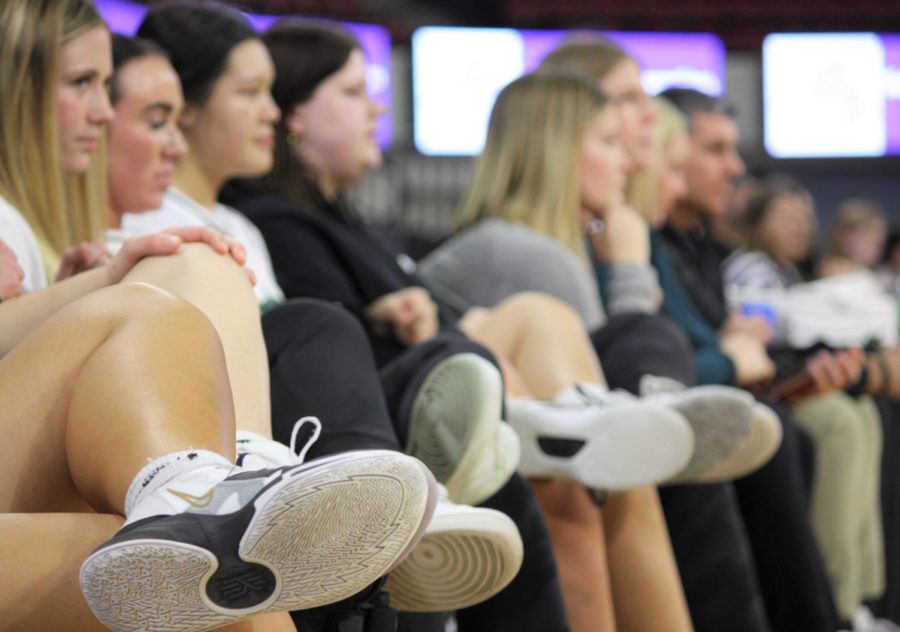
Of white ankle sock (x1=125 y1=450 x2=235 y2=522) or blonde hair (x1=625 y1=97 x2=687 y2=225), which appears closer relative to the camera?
white ankle sock (x1=125 y1=450 x2=235 y2=522)

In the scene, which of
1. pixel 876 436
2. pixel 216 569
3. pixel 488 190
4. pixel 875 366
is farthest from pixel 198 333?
pixel 876 436

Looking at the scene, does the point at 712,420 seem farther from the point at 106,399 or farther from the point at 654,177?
the point at 654,177

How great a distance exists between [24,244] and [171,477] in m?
0.67

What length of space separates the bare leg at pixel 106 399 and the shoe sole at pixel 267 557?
11 cm

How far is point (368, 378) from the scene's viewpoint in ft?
4.30

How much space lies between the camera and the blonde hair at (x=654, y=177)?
302 centimetres

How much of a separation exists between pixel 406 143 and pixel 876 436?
3666 mm

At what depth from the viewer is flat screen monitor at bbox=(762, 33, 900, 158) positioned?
6.99m

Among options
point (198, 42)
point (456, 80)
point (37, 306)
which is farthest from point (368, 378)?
point (456, 80)

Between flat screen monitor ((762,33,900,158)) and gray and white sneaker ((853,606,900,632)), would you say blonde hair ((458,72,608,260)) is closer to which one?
gray and white sneaker ((853,606,900,632))

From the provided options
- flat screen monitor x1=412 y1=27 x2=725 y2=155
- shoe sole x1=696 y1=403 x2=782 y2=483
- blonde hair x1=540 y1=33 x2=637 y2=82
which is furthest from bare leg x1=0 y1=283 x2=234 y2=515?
flat screen monitor x1=412 y1=27 x2=725 y2=155

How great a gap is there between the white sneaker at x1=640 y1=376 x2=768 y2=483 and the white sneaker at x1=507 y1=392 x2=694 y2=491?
0.22 feet

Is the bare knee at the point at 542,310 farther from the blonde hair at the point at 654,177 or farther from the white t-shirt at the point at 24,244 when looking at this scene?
the blonde hair at the point at 654,177

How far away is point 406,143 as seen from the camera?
642 centimetres
